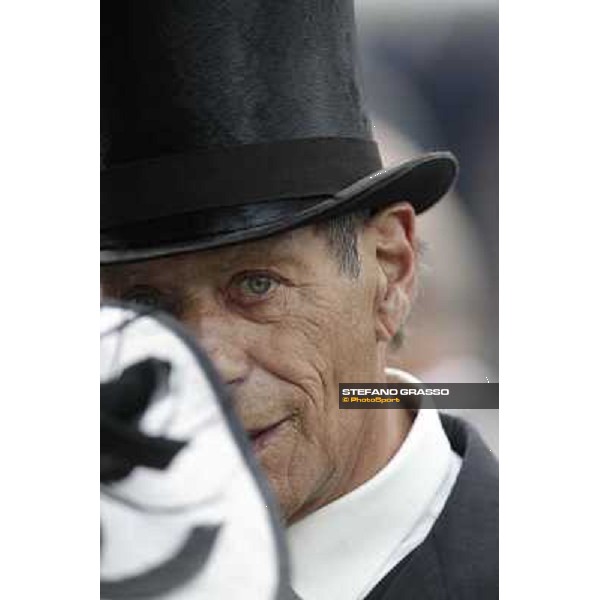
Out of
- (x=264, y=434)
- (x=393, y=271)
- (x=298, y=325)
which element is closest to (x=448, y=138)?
(x=393, y=271)

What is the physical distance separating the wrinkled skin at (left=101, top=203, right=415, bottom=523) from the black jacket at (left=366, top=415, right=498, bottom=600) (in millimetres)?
128

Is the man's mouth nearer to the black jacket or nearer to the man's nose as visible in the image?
the man's nose

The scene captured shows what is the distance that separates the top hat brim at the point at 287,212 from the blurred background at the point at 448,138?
0.02 metres

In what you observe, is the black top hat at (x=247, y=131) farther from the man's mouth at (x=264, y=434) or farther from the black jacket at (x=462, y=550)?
the black jacket at (x=462, y=550)

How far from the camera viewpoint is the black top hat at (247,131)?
1.44 m

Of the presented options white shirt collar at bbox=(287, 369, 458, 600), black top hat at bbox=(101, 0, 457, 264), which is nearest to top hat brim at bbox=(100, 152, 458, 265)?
black top hat at bbox=(101, 0, 457, 264)

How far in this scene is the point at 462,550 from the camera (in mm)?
1489

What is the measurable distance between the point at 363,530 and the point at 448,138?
501 mm

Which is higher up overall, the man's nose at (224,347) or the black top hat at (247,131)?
the black top hat at (247,131)

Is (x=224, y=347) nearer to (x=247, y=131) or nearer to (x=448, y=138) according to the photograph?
(x=247, y=131)

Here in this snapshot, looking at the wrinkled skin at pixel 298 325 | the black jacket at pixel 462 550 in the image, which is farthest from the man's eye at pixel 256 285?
the black jacket at pixel 462 550

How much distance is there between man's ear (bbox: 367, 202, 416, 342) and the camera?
1483mm

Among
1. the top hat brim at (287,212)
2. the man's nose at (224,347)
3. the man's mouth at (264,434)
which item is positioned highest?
the top hat brim at (287,212)
